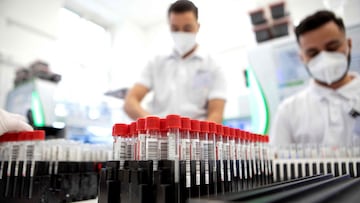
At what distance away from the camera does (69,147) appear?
30.7 inches

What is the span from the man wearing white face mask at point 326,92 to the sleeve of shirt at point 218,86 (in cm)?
41

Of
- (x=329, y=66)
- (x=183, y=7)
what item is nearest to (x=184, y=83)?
(x=183, y=7)

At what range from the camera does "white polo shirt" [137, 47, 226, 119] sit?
1.40m

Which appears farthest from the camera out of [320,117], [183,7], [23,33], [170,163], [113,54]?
[113,54]

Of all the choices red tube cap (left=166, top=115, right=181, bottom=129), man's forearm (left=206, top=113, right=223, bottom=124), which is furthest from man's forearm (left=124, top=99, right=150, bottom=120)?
red tube cap (left=166, top=115, right=181, bottom=129)

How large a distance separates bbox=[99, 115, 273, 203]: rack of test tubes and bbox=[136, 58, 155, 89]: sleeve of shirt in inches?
38.0

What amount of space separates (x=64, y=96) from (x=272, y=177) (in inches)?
104

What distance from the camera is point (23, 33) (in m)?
3.03

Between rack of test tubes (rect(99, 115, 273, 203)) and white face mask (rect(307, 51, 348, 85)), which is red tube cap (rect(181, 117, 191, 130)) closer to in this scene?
rack of test tubes (rect(99, 115, 273, 203))

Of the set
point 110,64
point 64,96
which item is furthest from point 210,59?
point 110,64

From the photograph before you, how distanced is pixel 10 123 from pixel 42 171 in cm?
19

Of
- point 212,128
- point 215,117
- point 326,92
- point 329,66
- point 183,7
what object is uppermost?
point 183,7

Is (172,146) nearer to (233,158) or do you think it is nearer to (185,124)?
(185,124)

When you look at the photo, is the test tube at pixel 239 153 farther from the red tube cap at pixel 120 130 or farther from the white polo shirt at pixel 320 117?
the white polo shirt at pixel 320 117
